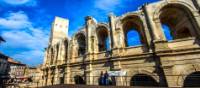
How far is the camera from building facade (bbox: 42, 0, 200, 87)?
37.8ft

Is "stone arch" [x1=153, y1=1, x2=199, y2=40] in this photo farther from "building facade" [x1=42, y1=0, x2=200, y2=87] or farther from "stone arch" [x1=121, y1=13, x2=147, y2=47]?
"stone arch" [x1=121, y1=13, x2=147, y2=47]

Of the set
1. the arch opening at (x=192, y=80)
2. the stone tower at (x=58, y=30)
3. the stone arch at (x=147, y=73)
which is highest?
the stone tower at (x=58, y=30)

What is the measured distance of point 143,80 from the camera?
43.1 feet

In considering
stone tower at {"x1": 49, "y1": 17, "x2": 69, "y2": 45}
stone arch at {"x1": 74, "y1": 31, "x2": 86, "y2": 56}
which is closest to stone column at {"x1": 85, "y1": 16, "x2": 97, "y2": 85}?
stone arch at {"x1": 74, "y1": 31, "x2": 86, "y2": 56}

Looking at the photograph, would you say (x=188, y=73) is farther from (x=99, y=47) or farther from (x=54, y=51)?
(x=54, y=51)

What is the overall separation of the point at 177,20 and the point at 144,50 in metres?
6.26

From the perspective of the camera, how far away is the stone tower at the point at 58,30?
87.0ft

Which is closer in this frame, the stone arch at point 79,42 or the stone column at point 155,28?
the stone column at point 155,28

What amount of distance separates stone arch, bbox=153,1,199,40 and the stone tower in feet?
58.1

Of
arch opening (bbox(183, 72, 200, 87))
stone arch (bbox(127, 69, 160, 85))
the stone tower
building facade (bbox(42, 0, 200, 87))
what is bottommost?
arch opening (bbox(183, 72, 200, 87))

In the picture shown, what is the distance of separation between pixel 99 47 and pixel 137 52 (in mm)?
5844

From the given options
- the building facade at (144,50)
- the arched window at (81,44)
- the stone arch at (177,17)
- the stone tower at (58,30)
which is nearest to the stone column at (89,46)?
the building facade at (144,50)

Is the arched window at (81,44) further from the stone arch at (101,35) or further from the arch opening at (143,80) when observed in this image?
the arch opening at (143,80)

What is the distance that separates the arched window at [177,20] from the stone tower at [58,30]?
17.6 meters
